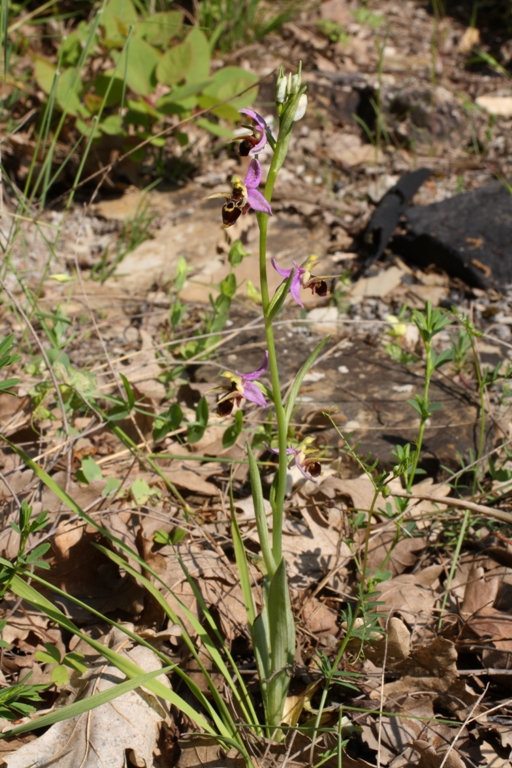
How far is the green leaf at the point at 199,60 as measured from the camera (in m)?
3.69

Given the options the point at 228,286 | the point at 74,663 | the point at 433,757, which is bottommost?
the point at 433,757

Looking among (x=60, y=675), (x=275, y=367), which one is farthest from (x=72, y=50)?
(x=60, y=675)

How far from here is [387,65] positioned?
545 centimetres

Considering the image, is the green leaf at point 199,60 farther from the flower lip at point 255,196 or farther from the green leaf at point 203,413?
the flower lip at point 255,196

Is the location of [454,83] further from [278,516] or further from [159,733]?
[159,733]

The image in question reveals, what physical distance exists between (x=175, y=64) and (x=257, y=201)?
2.84 meters

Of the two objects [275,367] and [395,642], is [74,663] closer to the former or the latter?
[395,642]

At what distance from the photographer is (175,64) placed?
12.0ft

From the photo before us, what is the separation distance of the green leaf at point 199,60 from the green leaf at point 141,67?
208 millimetres

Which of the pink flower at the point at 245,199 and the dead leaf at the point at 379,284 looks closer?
the pink flower at the point at 245,199

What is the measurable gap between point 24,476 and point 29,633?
51 centimetres

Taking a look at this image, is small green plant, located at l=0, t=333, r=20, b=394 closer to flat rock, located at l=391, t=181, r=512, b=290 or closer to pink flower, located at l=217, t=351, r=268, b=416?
pink flower, located at l=217, t=351, r=268, b=416

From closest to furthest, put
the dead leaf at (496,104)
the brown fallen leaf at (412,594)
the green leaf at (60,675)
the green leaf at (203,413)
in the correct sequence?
the green leaf at (60,675) → the brown fallen leaf at (412,594) → the green leaf at (203,413) → the dead leaf at (496,104)

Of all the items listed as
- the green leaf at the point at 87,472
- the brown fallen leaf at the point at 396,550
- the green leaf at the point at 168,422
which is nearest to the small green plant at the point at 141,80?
the green leaf at the point at 168,422
